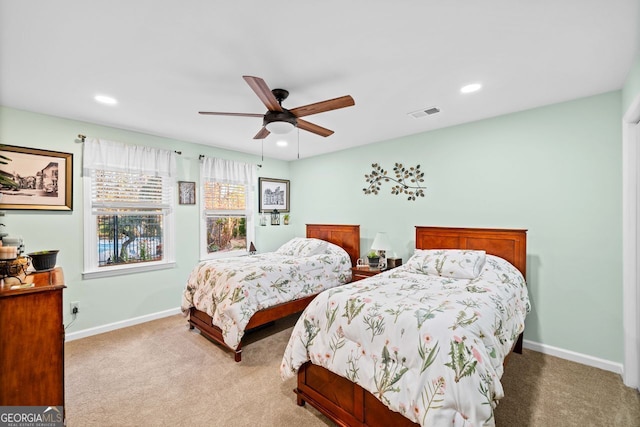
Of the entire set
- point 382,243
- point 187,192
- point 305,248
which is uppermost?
point 187,192

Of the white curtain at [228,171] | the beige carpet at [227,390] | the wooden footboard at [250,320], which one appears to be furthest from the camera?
the white curtain at [228,171]

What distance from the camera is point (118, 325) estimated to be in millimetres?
3525

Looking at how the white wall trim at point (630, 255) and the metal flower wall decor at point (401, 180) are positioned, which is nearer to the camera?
the white wall trim at point (630, 255)

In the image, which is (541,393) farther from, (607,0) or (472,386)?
(607,0)

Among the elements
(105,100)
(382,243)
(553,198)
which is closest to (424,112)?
(553,198)

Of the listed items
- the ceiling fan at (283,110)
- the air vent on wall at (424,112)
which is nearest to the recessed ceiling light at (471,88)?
the air vent on wall at (424,112)

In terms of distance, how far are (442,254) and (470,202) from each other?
2.87 feet

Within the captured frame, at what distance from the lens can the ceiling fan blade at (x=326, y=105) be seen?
2080 millimetres

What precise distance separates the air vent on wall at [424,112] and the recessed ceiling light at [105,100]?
303cm

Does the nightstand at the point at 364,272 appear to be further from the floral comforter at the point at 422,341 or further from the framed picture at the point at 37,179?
the framed picture at the point at 37,179

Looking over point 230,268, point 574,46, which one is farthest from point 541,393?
point 230,268

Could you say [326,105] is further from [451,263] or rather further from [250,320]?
[250,320]

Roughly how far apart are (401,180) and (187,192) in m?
3.13

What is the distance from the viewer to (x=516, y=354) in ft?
9.44
